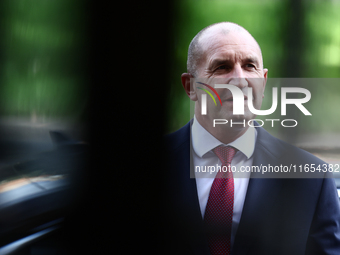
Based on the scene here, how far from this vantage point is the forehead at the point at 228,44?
48.0 inches

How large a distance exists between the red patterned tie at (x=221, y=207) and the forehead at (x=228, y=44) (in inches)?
16.4

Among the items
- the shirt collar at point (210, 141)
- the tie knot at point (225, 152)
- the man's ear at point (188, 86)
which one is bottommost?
the tie knot at point (225, 152)

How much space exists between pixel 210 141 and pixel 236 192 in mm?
260

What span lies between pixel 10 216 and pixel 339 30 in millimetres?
1716

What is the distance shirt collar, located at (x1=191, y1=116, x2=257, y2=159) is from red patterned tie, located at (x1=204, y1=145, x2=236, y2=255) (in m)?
0.03

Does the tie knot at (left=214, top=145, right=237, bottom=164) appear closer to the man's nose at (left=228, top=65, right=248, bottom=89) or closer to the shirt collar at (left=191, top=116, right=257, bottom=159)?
the shirt collar at (left=191, top=116, right=257, bottom=159)

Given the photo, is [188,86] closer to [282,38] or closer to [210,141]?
[210,141]

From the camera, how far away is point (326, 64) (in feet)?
4.65

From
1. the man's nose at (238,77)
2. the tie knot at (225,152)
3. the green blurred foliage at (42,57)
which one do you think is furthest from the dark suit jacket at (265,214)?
the green blurred foliage at (42,57)

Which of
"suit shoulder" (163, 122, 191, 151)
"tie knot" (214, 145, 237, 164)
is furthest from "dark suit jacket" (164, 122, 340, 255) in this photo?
"tie knot" (214, 145, 237, 164)

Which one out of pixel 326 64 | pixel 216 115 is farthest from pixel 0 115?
pixel 326 64

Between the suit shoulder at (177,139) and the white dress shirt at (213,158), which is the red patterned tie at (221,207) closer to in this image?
the white dress shirt at (213,158)

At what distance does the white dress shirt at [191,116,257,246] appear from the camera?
4.35 feet

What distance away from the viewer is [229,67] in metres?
1.22
